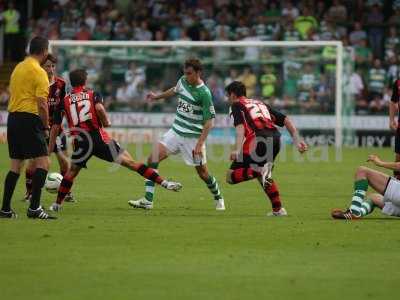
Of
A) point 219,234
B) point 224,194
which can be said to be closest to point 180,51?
point 224,194

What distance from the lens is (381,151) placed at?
28188 mm

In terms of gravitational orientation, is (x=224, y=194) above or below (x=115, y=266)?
below

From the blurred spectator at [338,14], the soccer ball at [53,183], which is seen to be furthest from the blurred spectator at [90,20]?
the soccer ball at [53,183]

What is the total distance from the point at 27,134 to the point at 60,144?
10.7ft

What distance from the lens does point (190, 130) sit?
48.3ft

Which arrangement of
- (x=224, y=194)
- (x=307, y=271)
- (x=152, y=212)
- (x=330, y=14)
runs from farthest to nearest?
(x=330, y=14), (x=224, y=194), (x=152, y=212), (x=307, y=271)

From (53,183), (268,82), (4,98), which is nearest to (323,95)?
(268,82)

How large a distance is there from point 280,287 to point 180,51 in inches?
886

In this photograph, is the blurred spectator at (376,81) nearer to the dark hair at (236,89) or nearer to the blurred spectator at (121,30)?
the blurred spectator at (121,30)

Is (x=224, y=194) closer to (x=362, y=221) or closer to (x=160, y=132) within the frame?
(x=362, y=221)

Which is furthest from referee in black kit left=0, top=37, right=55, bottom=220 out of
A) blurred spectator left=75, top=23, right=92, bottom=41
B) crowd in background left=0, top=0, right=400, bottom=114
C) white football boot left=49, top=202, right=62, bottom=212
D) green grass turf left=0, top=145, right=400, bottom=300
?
blurred spectator left=75, top=23, right=92, bottom=41

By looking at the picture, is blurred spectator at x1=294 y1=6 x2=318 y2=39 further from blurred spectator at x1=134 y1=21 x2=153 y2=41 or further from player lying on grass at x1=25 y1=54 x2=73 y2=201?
player lying on grass at x1=25 y1=54 x2=73 y2=201

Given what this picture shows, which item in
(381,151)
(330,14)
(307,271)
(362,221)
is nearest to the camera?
(307,271)

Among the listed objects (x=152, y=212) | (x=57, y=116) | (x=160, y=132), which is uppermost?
(x=57, y=116)
